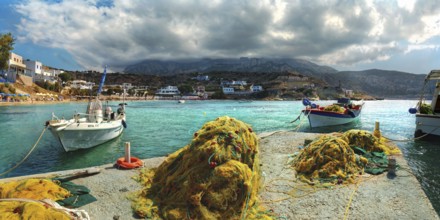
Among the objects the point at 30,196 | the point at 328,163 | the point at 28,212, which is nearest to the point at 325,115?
the point at 328,163

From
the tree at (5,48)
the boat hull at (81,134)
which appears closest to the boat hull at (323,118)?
the boat hull at (81,134)

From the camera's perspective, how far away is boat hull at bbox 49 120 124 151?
14197mm

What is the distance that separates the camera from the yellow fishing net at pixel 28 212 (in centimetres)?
387

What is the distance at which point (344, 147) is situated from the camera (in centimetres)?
887

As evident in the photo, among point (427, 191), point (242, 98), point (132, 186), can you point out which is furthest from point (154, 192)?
point (242, 98)

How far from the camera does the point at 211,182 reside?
5.61 metres

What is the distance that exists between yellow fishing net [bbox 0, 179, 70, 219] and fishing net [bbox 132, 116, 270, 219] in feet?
5.78

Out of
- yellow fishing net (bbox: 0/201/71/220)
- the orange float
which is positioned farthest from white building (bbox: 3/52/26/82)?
yellow fishing net (bbox: 0/201/71/220)

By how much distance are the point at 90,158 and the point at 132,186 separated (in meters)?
8.62

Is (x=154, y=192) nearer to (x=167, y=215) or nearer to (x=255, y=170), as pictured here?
(x=167, y=215)

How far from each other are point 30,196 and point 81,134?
414 inches

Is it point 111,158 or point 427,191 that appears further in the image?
point 111,158

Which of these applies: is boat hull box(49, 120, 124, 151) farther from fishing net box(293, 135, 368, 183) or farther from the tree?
the tree

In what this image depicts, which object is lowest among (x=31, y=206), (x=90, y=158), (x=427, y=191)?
(x=90, y=158)
